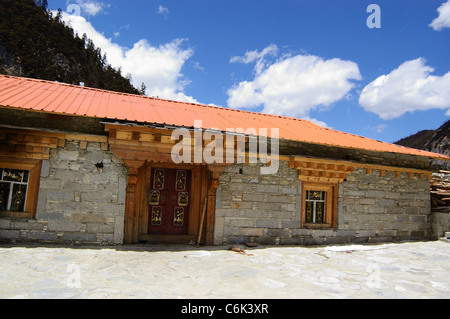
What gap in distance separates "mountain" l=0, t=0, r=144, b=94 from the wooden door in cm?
2751

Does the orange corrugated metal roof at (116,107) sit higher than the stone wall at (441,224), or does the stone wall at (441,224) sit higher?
the orange corrugated metal roof at (116,107)

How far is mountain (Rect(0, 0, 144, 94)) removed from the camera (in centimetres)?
3011

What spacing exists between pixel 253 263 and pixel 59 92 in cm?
696

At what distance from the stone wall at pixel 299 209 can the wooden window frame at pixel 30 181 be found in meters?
4.17

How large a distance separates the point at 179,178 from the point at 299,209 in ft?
11.3

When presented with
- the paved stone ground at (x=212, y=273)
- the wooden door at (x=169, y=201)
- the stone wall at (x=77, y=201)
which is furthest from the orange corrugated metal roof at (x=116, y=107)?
the paved stone ground at (x=212, y=273)

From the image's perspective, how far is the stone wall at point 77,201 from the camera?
21.5 ft

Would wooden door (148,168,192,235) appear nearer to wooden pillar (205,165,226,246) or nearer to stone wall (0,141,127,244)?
wooden pillar (205,165,226,246)

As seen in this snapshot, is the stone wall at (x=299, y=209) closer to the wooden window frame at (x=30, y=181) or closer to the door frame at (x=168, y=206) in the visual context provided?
the door frame at (x=168, y=206)

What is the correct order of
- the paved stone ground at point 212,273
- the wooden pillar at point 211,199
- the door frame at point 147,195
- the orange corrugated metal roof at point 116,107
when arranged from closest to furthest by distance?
the paved stone ground at point 212,273
the orange corrugated metal roof at point 116,107
the door frame at point 147,195
the wooden pillar at point 211,199

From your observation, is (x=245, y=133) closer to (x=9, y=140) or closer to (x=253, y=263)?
(x=253, y=263)

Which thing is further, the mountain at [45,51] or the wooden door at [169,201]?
the mountain at [45,51]

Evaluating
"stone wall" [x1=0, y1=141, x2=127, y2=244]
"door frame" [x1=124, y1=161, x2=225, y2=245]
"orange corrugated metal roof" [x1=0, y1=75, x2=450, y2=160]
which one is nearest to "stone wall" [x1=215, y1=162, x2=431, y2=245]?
"door frame" [x1=124, y1=161, x2=225, y2=245]
